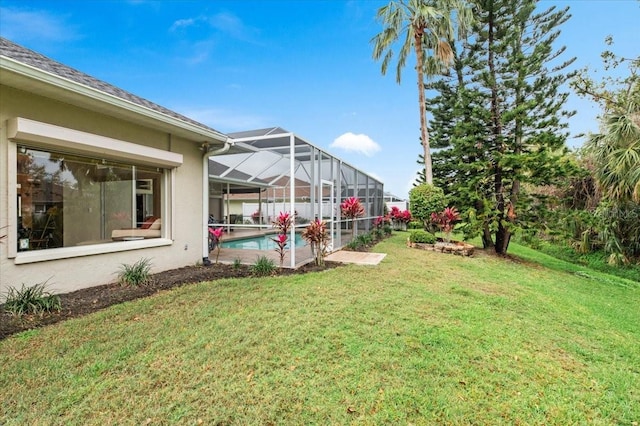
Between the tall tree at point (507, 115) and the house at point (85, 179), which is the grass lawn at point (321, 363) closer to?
the house at point (85, 179)

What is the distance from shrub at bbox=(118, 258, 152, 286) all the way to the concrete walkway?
4644mm

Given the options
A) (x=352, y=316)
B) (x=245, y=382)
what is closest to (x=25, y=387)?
(x=245, y=382)

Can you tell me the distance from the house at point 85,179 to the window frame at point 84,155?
0.02 meters

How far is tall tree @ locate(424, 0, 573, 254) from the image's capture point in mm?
11383

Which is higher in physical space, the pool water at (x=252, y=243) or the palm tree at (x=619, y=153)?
the palm tree at (x=619, y=153)

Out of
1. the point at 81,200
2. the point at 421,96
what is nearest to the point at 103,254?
the point at 81,200

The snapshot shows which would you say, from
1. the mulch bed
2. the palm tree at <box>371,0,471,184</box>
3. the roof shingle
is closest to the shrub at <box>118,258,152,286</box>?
the mulch bed

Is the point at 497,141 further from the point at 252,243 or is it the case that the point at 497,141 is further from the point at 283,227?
the point at 252,243

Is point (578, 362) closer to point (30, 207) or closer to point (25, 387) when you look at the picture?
point (25, 387)

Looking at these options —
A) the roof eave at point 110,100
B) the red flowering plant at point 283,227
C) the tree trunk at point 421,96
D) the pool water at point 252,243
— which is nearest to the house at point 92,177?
the roof eave at point 110,100

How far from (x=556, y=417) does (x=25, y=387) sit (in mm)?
4453

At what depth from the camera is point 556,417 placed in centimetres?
242

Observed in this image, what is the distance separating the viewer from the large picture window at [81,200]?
15.4 feet

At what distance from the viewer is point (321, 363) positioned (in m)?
3.00
